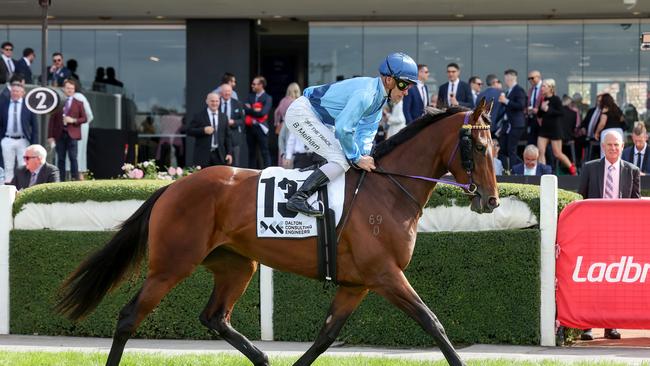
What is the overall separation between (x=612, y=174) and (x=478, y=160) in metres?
3.57

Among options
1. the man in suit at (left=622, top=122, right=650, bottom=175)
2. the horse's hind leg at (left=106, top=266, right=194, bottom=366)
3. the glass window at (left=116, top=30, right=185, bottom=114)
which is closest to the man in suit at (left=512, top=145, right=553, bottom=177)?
the man in suit at (left=622, top=122, right=650, bottom=175)

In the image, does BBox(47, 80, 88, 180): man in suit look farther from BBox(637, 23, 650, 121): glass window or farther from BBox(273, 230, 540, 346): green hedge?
BBox(637, 23, 650, 121): glass window

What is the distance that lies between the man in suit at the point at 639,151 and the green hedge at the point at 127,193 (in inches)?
147

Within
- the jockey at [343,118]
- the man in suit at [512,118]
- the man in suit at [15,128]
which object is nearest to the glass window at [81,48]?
the man in suit at [15,128]

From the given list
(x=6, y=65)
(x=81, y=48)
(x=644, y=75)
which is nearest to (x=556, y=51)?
(x=644, y=75)

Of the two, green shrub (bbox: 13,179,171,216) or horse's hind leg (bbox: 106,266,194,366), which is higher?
green shrub (bbox: 13,179,171,216)

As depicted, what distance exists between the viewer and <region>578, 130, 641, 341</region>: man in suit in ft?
31.5

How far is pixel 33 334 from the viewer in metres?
8.86

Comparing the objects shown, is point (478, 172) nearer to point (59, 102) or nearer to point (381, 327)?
point (381, 327)

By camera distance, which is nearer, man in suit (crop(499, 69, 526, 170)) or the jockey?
the jockey

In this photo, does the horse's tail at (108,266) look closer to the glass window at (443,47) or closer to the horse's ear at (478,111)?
the horse's ear at (478,111)

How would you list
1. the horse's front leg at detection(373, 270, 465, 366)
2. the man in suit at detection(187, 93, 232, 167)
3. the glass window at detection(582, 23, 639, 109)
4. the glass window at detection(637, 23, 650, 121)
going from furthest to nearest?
the glass window at detection(582, 23, 639, 109) → the glass window at detection(637, 23, 650, 121) → the man in suit at detection(187, 93, 232, 167) → the horse's front leg at detection(373, 270, 465, 366)

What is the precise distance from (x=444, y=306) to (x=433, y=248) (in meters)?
0.49

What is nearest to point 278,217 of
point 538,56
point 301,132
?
point 301,132
